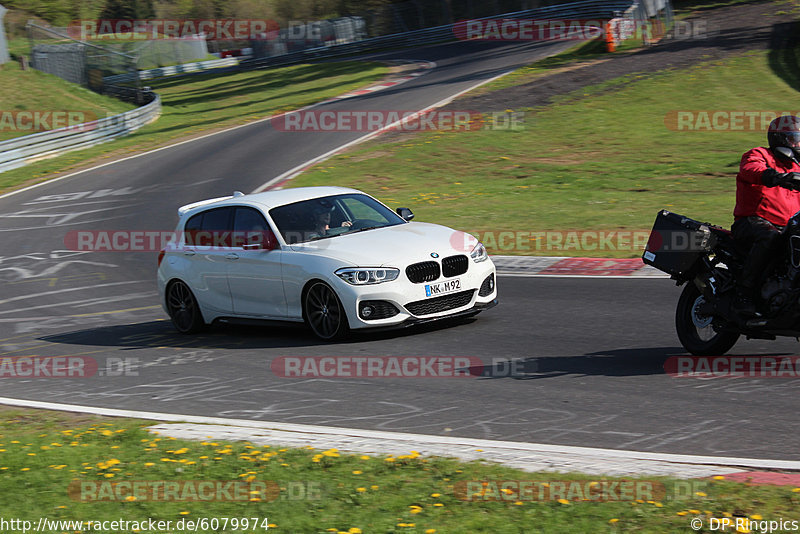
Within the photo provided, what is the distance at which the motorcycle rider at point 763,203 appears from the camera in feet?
24.9

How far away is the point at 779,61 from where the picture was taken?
3347 cm

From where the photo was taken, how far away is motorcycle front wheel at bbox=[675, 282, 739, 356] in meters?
8.24

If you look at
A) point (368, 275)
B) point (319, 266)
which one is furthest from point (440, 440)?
point (319, 266)

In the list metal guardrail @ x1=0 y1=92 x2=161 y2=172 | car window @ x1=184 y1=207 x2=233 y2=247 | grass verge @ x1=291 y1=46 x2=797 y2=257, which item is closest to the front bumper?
car window @ x1=184 y1=207 x2=233 y2=247

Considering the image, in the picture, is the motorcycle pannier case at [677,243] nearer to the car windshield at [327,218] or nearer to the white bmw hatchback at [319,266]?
the white bmw hatchback at [319,266]

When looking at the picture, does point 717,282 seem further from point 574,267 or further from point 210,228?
point 210,228

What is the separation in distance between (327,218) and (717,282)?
4671 mm

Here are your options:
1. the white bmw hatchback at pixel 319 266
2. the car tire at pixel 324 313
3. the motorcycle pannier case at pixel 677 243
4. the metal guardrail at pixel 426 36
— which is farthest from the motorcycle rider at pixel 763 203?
the metal guardrail at pixel 426 36

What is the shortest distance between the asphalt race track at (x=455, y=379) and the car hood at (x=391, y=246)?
34.9 inches

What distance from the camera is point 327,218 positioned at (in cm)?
1109

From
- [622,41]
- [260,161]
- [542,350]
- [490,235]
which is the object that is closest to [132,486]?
[542,350]

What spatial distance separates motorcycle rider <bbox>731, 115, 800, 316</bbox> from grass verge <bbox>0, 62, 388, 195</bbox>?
25.4 meters

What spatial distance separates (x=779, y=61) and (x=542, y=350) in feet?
92.0

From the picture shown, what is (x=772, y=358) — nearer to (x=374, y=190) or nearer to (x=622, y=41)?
(x=374, y=190)
